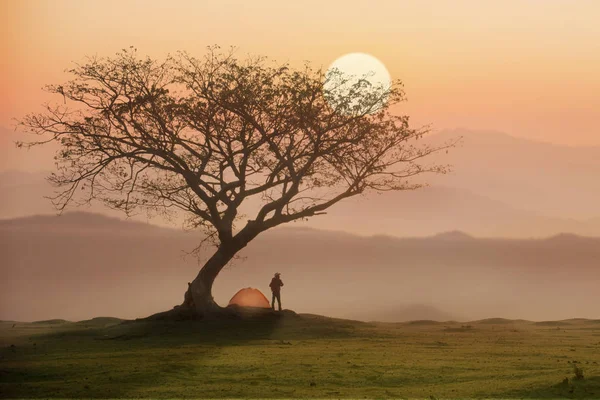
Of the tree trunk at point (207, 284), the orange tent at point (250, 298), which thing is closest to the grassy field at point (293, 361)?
the tree trunk at point (207, 284)

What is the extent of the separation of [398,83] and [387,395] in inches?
1148

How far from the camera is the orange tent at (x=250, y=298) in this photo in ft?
196

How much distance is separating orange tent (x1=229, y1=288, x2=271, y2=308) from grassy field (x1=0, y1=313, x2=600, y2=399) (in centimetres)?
609

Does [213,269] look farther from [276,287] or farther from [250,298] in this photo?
[250,298]

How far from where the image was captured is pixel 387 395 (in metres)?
26.5

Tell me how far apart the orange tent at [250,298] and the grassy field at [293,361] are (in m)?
6.09

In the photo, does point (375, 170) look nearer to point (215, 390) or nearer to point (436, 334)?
point (436, 334)

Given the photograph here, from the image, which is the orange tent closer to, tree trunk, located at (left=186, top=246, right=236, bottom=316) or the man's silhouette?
the man's silhouette

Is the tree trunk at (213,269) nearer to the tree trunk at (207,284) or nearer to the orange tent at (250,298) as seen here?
the tree trunk at (207,284)

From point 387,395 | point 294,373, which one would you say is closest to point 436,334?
point 294,373

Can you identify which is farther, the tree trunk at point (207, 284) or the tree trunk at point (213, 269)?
the tree trunk at point (213, 269)

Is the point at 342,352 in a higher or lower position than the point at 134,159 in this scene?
lower

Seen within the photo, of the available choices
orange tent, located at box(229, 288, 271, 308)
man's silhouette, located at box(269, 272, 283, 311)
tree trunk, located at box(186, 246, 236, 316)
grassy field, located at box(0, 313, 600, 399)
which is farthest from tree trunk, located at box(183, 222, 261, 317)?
orange tent, located at box(229, 288, 271, 308)

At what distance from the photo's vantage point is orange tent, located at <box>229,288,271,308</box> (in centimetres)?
5984
